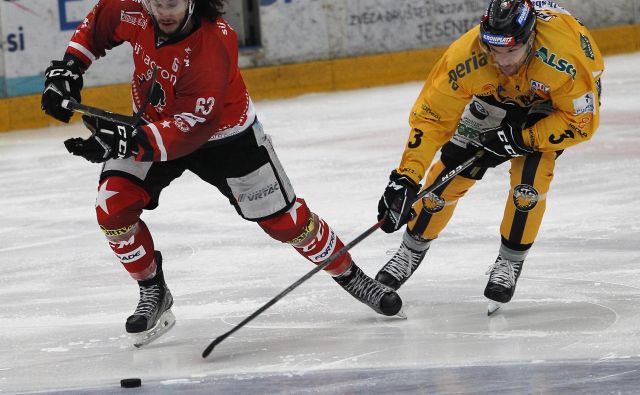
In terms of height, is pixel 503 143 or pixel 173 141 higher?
pixel 173 141

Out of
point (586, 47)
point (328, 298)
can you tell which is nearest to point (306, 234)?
point (328, 298)

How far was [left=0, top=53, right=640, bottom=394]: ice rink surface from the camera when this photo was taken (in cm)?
364

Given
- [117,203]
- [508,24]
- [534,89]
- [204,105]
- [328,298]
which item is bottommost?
[328,298]

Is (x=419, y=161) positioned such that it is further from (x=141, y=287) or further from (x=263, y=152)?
(x=141, y=287)

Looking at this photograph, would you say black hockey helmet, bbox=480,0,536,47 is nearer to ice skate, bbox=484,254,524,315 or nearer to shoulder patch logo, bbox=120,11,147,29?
ice skate, bbox=484,254,524,315

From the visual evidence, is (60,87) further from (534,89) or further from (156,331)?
(534,89)

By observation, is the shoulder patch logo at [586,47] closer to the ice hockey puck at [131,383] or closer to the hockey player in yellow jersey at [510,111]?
the hockey player in yellow jersey at [510,111]

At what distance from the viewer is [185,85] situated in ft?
12.5

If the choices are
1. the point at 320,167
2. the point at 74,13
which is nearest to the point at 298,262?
the point at 320,167

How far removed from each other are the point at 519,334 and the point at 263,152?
98 centimetres

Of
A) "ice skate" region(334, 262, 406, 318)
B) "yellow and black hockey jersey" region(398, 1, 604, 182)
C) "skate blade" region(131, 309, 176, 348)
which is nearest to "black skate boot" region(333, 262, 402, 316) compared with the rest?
"ice skate" region(334, 262, 406, 318)

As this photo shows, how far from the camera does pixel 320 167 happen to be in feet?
24.4

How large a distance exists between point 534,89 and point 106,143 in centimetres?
138

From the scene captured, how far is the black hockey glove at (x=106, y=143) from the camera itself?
3.65 meters
